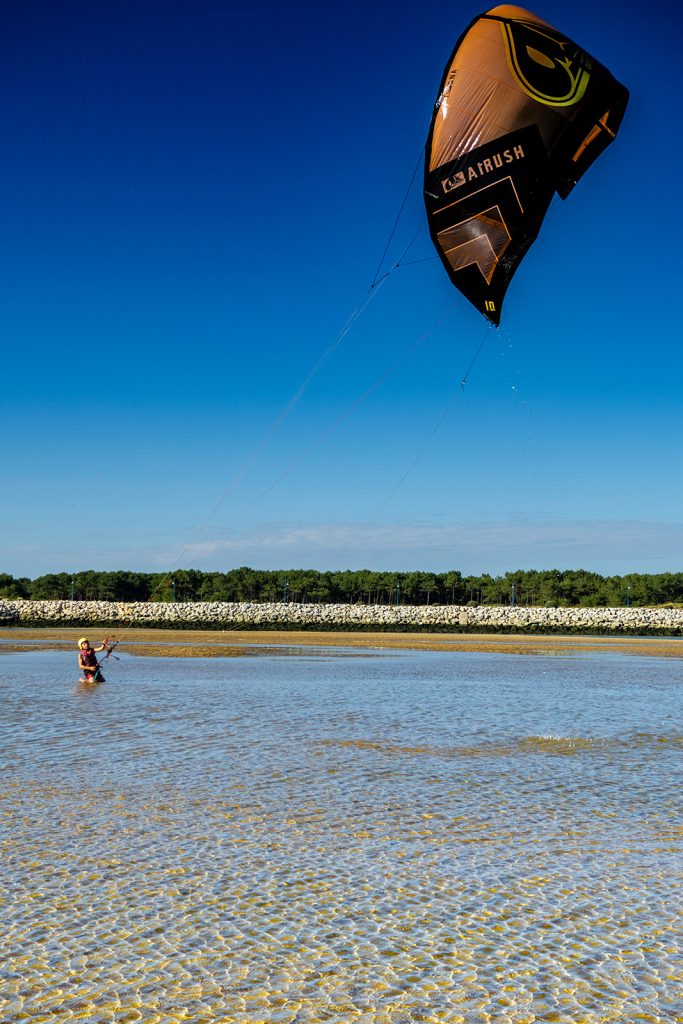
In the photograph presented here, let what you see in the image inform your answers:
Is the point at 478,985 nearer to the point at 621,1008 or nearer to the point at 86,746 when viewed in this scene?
the point at 621,1008

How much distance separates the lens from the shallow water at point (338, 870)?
5605 millimetres

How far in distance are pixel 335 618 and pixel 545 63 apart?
248ft

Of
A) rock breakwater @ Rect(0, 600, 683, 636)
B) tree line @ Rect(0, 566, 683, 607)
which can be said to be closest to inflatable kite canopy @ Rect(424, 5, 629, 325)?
rock breakwater @ Rect(0, 600, 683, 636)

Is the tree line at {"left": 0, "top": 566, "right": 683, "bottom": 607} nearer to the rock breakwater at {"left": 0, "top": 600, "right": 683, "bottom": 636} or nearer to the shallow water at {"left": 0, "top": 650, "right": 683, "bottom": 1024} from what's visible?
the rock breakwater at {"left": 0, "top": 600, "right": 683, "bottom": 636}

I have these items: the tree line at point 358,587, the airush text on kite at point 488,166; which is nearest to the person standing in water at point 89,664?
the airush text on kite at point 488,166

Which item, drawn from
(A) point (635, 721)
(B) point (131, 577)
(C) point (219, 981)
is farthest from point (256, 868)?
(B) point (131, 577)

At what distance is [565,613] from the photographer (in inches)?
3590

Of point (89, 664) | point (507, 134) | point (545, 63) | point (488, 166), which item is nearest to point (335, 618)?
point (89, 664)

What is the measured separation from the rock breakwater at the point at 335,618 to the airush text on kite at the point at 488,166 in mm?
65368

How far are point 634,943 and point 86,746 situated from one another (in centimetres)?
967

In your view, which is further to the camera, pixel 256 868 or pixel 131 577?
pixel 131 577

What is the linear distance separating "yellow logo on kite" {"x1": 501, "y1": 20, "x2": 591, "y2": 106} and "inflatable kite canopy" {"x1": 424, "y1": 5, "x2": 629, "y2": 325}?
0.04 feet

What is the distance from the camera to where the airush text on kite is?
10.9m

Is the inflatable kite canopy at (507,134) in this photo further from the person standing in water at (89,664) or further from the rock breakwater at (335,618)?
the rock breakwater at (335,618)
